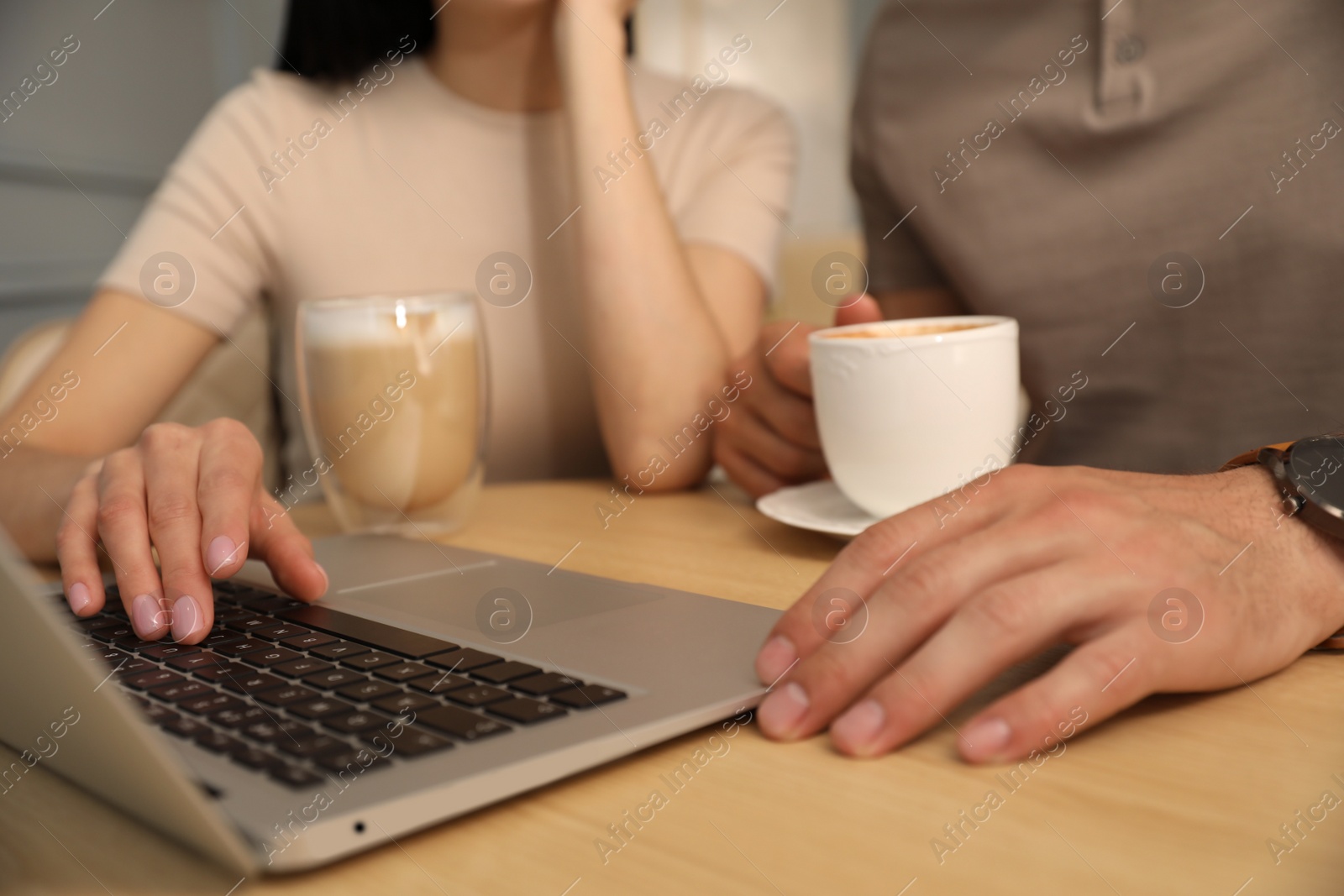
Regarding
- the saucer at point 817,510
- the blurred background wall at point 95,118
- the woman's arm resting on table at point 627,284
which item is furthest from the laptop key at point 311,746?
the blurred background wall at point 95,118

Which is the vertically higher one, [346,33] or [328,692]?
[346,33]

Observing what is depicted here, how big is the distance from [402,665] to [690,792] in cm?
14

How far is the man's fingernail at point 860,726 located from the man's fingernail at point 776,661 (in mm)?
34

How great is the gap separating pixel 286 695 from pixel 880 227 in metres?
0.93

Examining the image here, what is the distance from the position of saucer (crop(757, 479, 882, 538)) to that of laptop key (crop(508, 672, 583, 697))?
11.6 inches

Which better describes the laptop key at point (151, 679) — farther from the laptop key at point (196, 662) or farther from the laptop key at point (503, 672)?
the laptop key at point (503, 672)

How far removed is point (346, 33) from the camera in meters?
1.15

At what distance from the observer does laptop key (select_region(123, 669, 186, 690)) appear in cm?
38

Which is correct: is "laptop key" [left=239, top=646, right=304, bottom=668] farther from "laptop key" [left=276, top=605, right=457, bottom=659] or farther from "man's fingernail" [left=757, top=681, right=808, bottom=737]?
"man's fingernail" [left=757, top=681, right=808, bottom=737]

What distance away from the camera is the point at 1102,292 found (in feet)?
3.05

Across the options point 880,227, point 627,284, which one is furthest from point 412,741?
point 880,227

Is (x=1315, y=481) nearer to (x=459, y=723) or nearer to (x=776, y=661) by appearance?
(x=776, y=661)

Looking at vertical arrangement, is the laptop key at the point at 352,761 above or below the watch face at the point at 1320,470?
above

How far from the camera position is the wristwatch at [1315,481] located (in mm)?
434
